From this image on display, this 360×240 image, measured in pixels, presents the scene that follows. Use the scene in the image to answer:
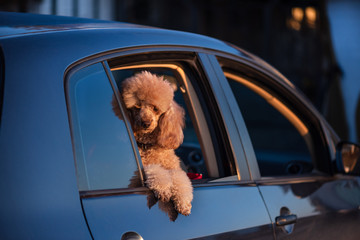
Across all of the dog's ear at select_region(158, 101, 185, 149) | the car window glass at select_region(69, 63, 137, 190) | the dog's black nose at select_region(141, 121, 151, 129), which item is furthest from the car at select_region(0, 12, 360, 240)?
the dog's black nose at select_region(141, 121, 151, 129)

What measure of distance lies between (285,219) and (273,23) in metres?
14.6

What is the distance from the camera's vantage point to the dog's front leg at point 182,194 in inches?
75.3

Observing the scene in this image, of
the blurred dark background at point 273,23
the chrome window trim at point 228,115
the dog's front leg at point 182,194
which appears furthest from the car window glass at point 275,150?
the blurred dark background at point 273,23

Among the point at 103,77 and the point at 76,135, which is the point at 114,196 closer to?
the point at 76,135

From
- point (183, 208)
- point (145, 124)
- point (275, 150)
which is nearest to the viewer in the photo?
point (183, 208)

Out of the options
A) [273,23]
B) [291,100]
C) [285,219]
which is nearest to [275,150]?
[291,100]

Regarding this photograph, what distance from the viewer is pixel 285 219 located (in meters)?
2.50

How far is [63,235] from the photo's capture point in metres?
1.45

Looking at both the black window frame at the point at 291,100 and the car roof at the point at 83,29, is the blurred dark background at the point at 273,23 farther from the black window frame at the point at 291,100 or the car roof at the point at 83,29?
the car roof at the point at 83,29

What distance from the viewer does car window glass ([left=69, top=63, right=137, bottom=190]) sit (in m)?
1.70

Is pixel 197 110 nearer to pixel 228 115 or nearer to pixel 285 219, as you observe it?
pixel 228 115

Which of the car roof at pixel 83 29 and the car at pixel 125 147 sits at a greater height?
the car roof at pixel 83 29

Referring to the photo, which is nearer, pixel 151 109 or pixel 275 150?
pixel 151 109

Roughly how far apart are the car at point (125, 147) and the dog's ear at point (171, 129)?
106 mm
